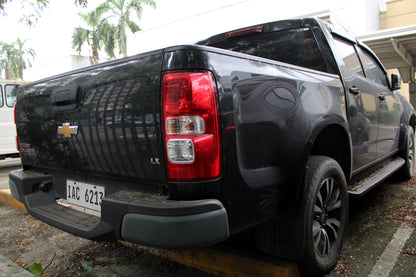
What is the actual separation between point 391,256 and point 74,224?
2337mm

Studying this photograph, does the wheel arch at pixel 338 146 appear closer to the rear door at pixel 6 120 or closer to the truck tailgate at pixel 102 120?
the truck tailgate at pixel 102 120

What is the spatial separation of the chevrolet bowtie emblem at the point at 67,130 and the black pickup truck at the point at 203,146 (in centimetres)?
1

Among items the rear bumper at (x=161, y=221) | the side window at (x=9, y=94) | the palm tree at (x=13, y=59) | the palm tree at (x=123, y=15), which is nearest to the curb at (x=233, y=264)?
the rear bumper at (x=161, y=221)

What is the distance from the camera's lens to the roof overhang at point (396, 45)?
11.6 m

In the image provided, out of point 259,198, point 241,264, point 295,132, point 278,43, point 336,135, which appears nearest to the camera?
point 259,198

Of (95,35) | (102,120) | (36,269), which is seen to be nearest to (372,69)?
(102,120)

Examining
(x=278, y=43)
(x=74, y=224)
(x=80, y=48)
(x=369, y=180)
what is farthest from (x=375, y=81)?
(x=80, y=48)

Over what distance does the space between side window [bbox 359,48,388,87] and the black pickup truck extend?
2.62ft

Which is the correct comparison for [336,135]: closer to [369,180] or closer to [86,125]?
[369,180]

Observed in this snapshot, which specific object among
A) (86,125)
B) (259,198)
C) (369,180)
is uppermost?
(86,125)

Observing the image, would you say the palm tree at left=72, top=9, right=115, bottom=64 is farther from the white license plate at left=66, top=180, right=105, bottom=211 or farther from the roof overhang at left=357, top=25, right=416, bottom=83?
the white license plate at left=66, top=180, right=105, bottom=211

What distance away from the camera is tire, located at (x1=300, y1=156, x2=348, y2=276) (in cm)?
205

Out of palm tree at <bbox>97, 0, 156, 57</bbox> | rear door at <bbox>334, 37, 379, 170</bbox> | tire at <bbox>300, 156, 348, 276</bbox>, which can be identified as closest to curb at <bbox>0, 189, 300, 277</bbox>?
tire at <bbox>300, 156, 348, 276</bbox>

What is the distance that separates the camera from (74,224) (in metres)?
1.99
